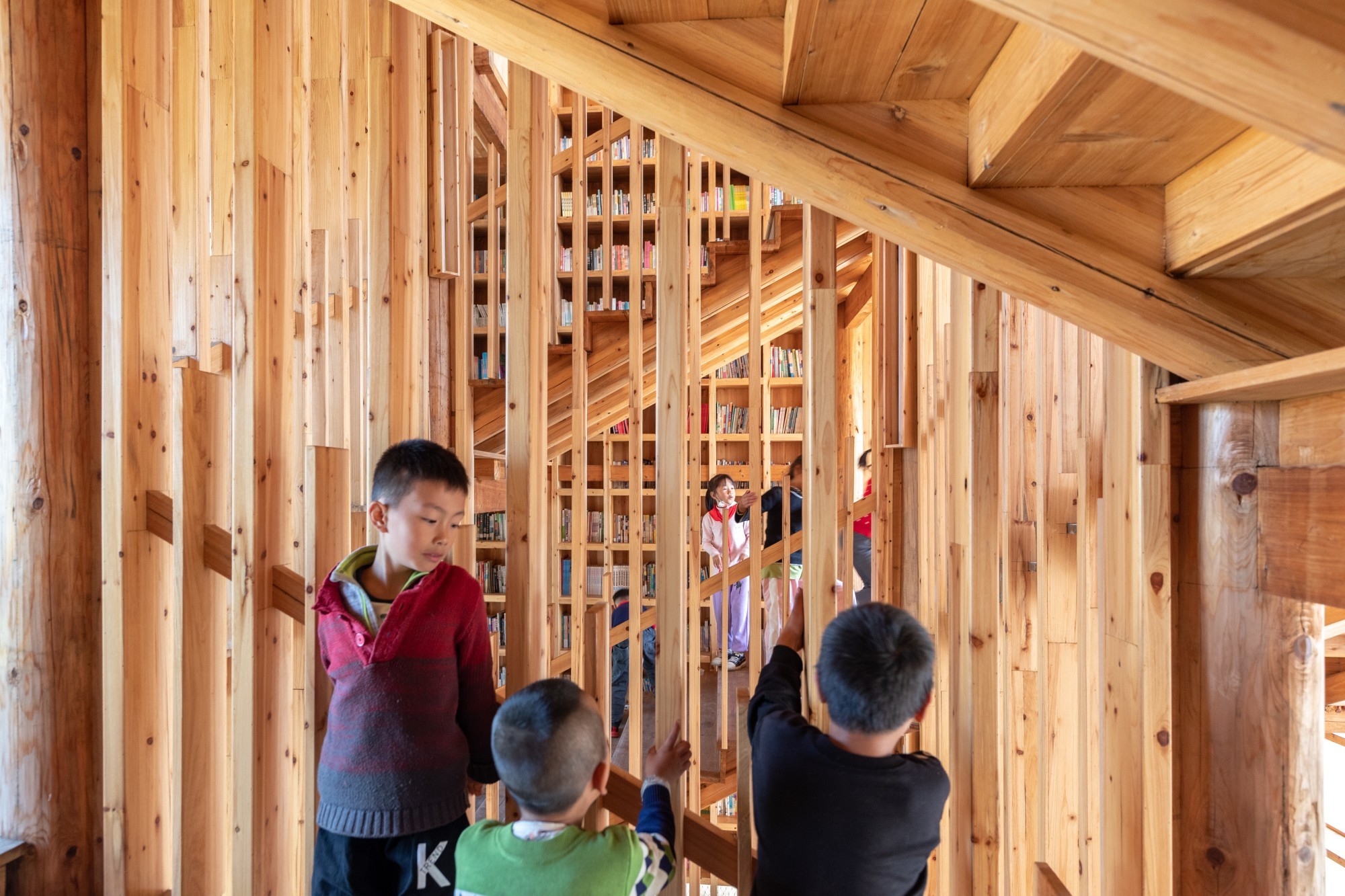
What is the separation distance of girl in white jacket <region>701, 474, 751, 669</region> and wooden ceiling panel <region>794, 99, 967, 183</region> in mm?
3320

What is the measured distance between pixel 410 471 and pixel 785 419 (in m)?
5.82

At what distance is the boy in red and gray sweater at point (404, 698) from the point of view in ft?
4.48

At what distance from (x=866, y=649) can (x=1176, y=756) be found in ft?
1.67

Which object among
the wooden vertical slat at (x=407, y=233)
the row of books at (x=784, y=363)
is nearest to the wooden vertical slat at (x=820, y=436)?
the wooden vertical slat at (x=407, y=233)

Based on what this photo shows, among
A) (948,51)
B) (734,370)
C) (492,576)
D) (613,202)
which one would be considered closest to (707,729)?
(492,576)

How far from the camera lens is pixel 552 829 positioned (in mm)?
1130

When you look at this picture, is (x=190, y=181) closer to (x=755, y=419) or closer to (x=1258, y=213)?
(x=755, y=419)

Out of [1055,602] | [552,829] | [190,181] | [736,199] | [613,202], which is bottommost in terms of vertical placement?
[552,829]

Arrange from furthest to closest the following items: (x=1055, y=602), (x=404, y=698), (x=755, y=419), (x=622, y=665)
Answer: (x=622, y=665)
(x=755, y=419)
(x=1055, y=602)
(x=404, y=698)

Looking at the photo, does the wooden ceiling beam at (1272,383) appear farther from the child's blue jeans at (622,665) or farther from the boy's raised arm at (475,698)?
the child's blue jeans at (622,665)

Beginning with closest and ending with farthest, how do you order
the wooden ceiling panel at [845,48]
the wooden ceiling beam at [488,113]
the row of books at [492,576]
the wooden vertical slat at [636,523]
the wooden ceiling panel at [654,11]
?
1. the wooden ceiling panel at [845,48]
2. the wooden ceiling panel at [654,11]
3. the wooden vertical slat at [636,523]
4. the wooden ceiling beam at [488,113]
5. the row of books at [492,576]

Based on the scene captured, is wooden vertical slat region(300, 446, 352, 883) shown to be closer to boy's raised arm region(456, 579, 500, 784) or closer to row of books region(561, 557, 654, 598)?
boy's raised arm region(456, 579, 500, 784)

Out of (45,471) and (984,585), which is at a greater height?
(45,471)

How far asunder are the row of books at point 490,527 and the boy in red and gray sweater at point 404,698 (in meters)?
5.35
